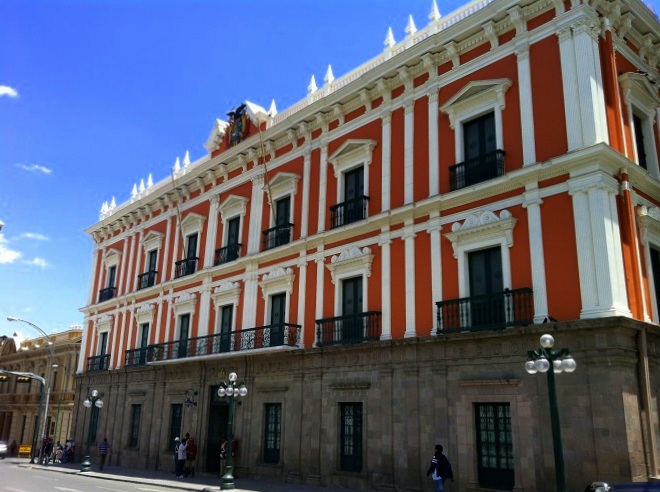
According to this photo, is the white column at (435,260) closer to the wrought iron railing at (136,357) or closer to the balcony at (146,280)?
the wrought iron railing at (136,357)

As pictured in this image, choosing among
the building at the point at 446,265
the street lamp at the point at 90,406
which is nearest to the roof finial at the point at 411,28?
the building at the point at 446,265

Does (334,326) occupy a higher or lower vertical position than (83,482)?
higher

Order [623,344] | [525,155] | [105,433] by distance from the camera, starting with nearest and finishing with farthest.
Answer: [623,344] → [525,155] → [105,433]

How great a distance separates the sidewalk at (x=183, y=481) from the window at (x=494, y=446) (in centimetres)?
423

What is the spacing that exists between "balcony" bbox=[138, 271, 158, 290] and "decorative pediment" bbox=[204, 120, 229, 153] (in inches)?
260

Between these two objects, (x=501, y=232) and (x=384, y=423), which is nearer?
(x=501, y=232)

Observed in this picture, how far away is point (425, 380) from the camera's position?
16297 mm

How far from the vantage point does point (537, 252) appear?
14953mm

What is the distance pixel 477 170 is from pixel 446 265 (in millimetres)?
2736

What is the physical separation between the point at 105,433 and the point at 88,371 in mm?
4188

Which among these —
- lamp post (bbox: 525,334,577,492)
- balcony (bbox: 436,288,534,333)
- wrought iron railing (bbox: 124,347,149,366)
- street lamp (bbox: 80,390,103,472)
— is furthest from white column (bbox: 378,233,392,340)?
street lamp (bbox: 80,390,103,472)

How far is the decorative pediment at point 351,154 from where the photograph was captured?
65.9 ft

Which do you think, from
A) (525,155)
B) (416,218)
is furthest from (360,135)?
(525,155)

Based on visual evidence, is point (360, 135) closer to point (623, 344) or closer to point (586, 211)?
point (586, 211)
